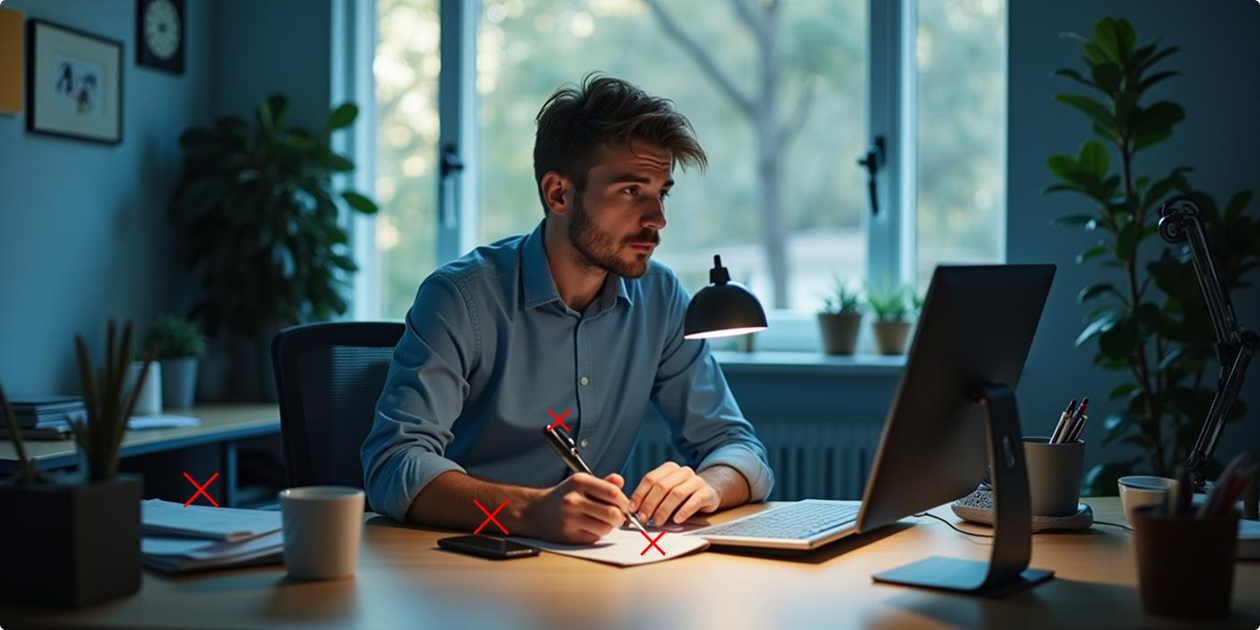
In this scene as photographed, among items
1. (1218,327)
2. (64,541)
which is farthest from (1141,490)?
(64,541)

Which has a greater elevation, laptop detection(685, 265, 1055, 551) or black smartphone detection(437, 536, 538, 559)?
laptop detection(685, 265, 1055, 551)

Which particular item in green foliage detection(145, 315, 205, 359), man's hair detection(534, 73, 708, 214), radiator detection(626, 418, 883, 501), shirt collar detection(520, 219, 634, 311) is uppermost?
man's hair detection(534, 73, 708, 214)

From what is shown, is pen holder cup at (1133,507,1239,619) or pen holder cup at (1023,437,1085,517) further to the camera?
pen holder cup at (1023,437,1085,517)

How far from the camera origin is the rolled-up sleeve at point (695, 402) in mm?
2074

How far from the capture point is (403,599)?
4.07ft

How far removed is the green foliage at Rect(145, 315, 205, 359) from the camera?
354cm

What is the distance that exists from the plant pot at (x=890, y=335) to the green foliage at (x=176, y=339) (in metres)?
2.09

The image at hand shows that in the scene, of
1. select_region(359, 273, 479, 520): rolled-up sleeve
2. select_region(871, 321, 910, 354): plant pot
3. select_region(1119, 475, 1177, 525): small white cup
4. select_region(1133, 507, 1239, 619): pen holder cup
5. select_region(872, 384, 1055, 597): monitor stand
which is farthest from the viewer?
select_region(871, 321, 910, 354): plant pot

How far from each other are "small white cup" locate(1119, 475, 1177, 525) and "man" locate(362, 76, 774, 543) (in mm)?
553

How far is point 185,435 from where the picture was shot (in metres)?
2.91

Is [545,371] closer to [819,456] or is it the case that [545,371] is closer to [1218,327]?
[1218,327]

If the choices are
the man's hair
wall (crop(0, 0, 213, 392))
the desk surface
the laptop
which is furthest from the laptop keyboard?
wall (crop(0, 0, 213, 392))

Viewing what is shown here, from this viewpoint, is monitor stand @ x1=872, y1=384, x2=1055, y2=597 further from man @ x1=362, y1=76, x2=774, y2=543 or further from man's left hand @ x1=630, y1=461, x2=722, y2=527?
man @ x1=362, y1=76, x2=774, y2=543

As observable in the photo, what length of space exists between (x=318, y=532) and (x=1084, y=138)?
2.86 metres
